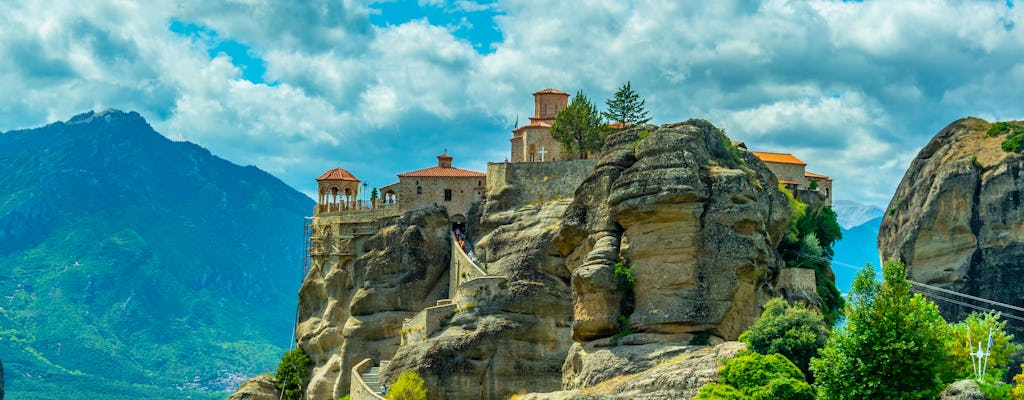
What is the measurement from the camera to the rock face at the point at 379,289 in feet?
281

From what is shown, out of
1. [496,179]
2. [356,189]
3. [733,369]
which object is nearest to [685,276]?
[733,369]

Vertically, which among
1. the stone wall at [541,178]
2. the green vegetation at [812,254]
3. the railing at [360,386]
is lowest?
the railing at [360,386]

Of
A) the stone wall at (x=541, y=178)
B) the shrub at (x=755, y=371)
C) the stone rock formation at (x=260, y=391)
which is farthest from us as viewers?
the stone rock formation at (x=260, y=391)

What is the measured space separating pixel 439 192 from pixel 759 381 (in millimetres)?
38611

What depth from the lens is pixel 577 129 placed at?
87.6 metres

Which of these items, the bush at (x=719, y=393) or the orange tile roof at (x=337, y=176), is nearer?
the bush at (x=719, y=393)

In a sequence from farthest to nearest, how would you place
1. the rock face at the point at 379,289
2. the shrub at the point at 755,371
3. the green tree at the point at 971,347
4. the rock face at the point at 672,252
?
the rock face at the point at 379,289, the rock face at the point at 672,252, the shrub at the point at 755,371, the green tree at the point at 971,347

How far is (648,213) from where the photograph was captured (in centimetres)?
6388

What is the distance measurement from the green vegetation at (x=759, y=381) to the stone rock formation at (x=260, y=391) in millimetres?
45597

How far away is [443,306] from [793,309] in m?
23.6

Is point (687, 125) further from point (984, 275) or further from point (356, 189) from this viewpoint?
point (356, 189)

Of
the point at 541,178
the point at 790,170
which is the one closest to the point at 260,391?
the point at 541,178

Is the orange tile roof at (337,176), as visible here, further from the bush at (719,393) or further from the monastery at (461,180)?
the bush at (719,393)

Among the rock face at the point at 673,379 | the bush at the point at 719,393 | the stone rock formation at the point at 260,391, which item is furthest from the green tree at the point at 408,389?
the stone rock formation at the point at 260,391
